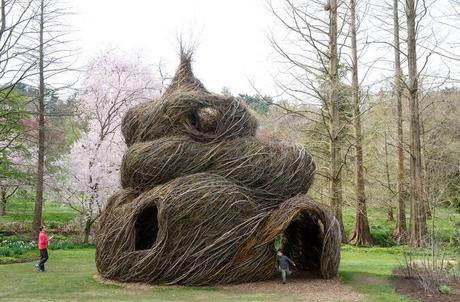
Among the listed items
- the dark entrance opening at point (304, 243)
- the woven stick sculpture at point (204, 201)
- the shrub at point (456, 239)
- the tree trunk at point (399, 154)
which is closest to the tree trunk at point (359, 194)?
the tree trunk at point (399, 154)

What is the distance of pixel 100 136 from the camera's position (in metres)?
27.2

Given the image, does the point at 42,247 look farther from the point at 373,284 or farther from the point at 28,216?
the point at 28,216

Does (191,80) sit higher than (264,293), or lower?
higher

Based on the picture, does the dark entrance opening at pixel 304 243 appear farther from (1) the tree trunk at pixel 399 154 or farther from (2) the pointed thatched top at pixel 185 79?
(1) the tree trunk at pixel 399 154

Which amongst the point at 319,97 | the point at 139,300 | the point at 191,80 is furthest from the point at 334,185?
the point at 139,300

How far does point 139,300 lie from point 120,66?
21.1 metres

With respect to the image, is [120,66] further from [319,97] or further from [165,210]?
[165,210]

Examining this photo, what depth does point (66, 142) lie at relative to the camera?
43.0 meters

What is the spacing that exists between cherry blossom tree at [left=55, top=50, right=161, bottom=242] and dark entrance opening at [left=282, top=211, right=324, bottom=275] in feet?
42.9

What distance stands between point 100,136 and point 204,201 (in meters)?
16.3

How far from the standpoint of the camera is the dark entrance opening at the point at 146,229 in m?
14.1

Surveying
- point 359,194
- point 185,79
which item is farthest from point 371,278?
point 359,194

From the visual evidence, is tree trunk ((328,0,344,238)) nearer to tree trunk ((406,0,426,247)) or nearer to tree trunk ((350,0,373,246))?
tree trunk ((350,0,373,246))

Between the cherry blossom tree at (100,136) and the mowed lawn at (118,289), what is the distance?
948 cm
